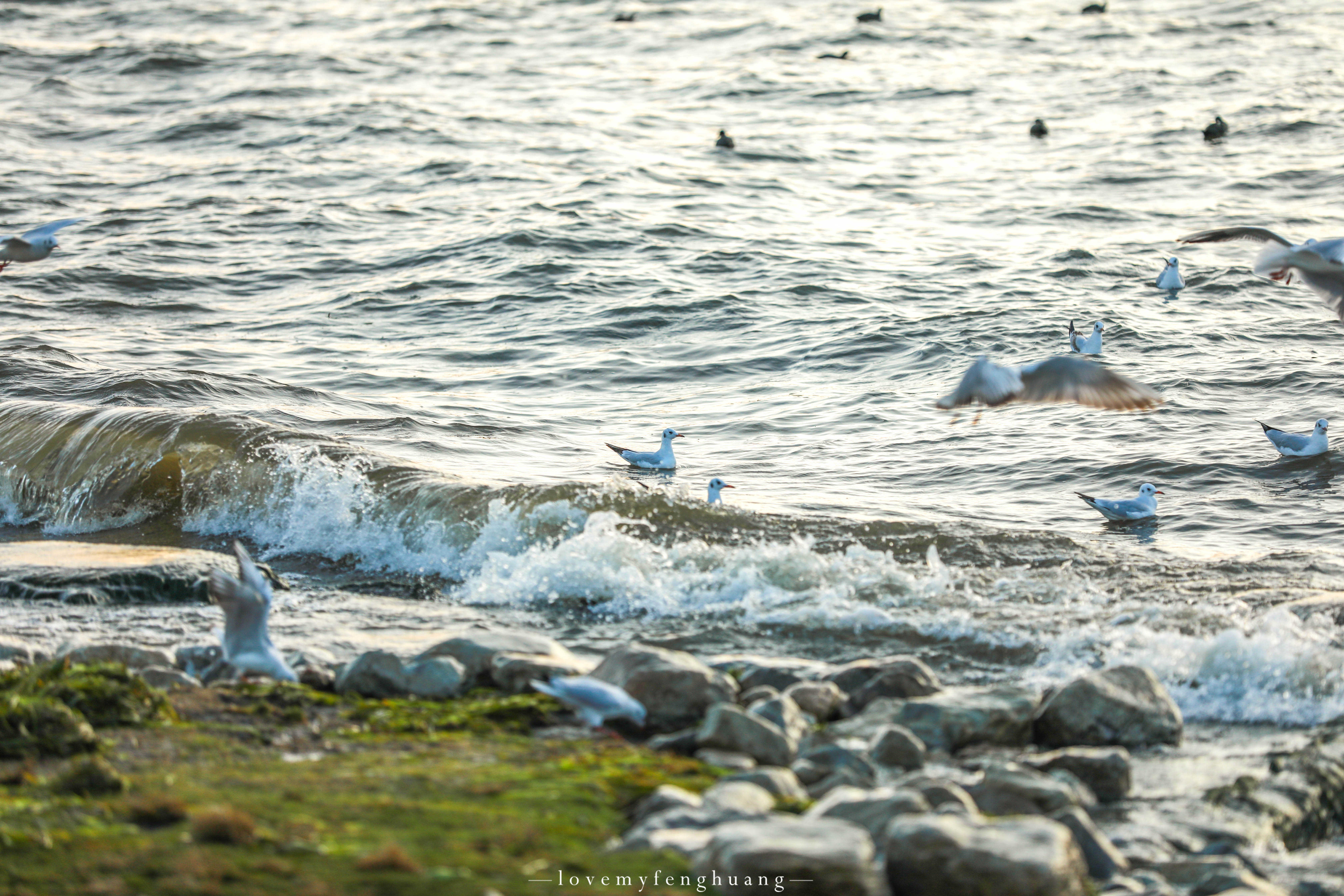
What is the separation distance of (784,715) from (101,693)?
256 cm

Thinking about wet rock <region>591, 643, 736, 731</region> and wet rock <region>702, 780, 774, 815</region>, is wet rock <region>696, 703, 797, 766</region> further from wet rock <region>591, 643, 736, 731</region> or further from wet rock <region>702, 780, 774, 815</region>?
wet rock <region>702, 780, 774, 815</region>

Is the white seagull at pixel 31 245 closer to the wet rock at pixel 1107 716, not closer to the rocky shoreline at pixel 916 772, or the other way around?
the rocky shoreline at pixel 916 772

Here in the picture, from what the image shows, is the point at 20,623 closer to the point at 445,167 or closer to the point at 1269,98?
the point at 445,167

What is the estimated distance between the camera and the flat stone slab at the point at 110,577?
7.61 meters

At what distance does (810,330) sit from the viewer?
14.6 metres

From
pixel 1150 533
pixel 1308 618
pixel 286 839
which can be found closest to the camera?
pixel 286 839

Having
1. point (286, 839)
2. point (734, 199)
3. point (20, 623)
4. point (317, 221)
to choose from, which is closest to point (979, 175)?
point (734, 199)

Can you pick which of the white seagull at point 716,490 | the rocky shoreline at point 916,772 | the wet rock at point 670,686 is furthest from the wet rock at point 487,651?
the white seagull at point 716,490

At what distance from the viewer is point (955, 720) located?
5137mm

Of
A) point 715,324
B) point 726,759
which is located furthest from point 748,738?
point 715,324

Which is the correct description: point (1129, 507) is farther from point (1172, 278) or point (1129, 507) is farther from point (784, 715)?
point (1172, 278)

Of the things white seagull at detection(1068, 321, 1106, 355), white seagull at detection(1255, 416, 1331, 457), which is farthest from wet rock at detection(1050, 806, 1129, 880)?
→ white seagull at detection(1068, 321, 1106, 355)

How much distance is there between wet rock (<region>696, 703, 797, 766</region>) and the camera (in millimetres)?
4719

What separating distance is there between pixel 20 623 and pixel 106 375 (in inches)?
248
